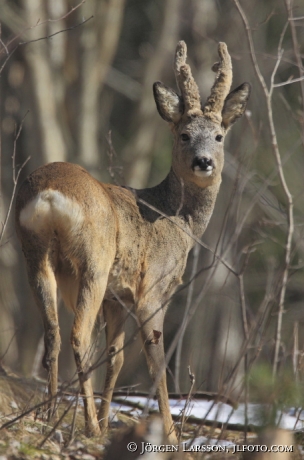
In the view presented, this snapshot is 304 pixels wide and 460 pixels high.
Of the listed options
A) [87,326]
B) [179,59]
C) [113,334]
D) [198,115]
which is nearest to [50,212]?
[87,326]

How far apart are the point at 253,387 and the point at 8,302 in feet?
35.9

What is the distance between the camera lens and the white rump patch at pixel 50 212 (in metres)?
5.14

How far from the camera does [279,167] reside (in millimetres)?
4641

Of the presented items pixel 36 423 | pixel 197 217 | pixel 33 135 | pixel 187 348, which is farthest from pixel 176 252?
pixel 187 348

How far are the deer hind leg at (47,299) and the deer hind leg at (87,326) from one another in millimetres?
154

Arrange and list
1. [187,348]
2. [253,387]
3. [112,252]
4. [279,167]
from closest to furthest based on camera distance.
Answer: [253,387]
[279,167]
[112,252]
[187,348]

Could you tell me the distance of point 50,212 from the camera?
5.15 m

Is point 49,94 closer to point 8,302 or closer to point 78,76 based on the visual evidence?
point 78,76

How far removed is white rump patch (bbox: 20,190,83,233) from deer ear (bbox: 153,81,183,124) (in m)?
1.88

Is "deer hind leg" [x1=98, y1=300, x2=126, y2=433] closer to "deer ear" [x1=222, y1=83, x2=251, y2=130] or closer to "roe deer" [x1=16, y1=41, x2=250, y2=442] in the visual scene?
"roe deer" [x1=16, y1=41, x2=250, y2=442]

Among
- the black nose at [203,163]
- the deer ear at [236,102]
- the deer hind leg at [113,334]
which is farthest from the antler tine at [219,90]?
the deer hind leg at [113,334]

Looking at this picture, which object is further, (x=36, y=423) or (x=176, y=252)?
(x=176, y=252)

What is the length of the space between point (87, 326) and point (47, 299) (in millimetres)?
312

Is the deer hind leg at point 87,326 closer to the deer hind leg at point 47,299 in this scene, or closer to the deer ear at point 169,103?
the deer hind leg at point 47,299
